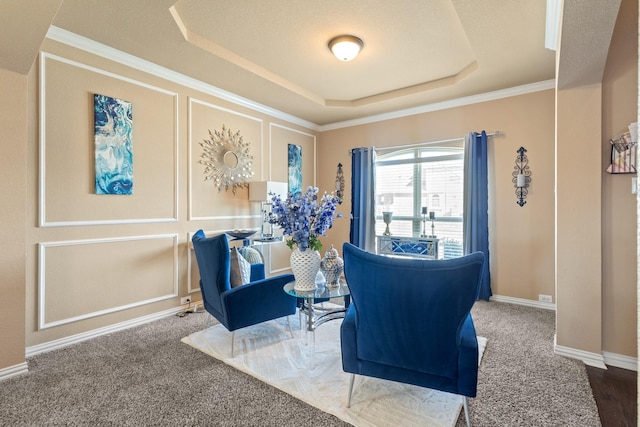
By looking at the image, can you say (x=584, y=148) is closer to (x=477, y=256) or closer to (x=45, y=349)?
(x=477, y=256)

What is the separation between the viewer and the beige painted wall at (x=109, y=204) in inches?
103

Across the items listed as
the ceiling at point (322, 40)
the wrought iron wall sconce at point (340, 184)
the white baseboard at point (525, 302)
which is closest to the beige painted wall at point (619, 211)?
the ceiling at point (322, 40)

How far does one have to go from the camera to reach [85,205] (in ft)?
9.37

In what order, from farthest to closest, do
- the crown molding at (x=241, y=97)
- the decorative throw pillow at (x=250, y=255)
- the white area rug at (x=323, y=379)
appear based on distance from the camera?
the decorative throw pillow at (x=250, y=255), the crown molding at (x=241, y=97), the white area rug at (x=323, y=379)

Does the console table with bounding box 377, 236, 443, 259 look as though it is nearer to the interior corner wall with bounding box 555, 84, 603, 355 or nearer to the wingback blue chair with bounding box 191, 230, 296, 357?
the interior corner wall with bounding box 555, 84, 603, 355

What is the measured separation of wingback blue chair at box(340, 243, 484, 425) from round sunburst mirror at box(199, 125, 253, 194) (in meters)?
2.79

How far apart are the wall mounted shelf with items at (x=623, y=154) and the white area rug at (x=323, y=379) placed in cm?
176

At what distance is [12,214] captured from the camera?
87.3 inches

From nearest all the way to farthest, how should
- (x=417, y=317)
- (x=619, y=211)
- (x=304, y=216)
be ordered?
(x=417, y=317) < (x=304, y=216) < (x=619, y=211)

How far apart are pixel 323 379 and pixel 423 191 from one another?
3.33 metres

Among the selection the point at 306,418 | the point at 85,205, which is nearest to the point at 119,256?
the point at 85,205

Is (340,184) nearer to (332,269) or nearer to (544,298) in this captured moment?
(332,269)

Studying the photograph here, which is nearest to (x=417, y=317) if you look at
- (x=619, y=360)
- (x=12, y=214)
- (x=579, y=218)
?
(x=579, y=218)

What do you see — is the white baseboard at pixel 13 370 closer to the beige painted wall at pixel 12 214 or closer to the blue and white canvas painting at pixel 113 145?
the beige painted wall at pixel 12 214
